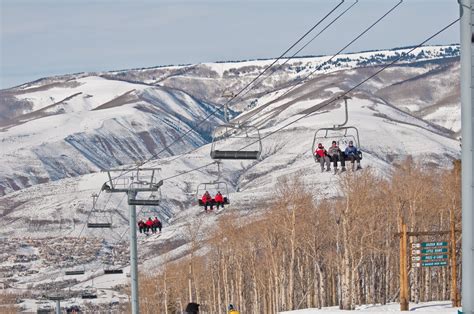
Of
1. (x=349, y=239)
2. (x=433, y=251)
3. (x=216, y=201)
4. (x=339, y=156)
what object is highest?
(x=339, y=156)

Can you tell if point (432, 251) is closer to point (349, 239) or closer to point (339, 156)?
point (339, 156)

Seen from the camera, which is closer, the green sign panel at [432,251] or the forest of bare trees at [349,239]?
the green sign panel at [432,251]

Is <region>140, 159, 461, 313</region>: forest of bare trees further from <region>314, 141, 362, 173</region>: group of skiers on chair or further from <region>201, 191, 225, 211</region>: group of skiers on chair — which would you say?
<region>314, 141, 362, 173</region>: group of skiers on chair

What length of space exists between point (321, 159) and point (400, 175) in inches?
2217

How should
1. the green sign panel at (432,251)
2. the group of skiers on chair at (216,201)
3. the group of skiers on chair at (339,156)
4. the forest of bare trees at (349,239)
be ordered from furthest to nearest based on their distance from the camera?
the forest of bare trees at (349,239)
the group of skiers on chair at (216,201)
the green sign panel at (432,251)
the group of skiers on chair at (339,156)

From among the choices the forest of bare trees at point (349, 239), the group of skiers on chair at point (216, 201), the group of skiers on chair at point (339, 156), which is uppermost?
the group of skiers on chair at point (339, 156)

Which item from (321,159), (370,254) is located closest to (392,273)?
(370,254)

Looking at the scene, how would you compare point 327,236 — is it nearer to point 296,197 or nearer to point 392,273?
point 392,273

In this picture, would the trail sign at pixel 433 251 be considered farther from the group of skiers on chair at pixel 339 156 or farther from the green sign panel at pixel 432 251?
the group of skiers on chair at pixel 339 156

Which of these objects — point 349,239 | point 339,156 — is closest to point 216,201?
point 339,156

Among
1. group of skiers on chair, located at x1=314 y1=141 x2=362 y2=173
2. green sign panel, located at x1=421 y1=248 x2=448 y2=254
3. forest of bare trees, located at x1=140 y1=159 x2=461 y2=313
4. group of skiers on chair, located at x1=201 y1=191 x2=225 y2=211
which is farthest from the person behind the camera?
forest of bare trees, located at x1=140 y1=159 x2=461 y2=313

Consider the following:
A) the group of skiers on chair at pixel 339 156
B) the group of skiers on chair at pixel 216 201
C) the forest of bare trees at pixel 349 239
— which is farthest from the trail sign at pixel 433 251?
the group of skiers on chair at pixel 339 156

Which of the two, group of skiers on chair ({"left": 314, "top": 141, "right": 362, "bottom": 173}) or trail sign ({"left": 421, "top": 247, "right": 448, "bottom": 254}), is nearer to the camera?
group of skiers on chair ({"left": 314, "top": 141, "right": 362, "bottom": 173})

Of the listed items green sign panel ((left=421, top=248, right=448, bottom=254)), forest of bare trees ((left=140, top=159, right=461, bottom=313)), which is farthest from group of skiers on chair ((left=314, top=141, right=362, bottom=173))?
forest of bare trees ((left=140, top=159, right=461, bottom=313))
